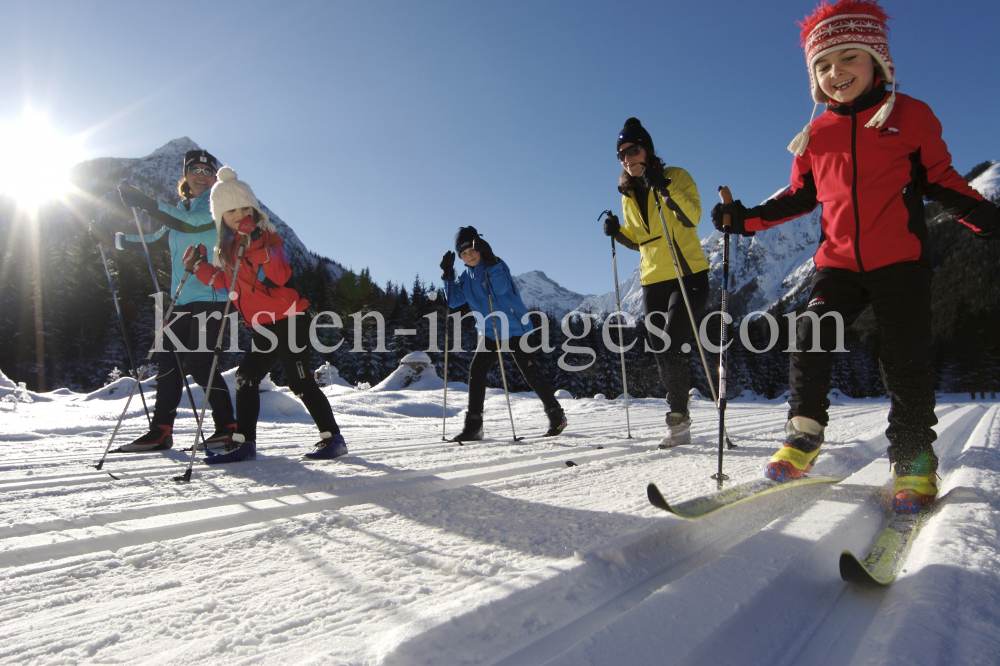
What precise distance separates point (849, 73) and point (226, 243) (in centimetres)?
322

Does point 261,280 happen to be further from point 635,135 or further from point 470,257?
point 635,135

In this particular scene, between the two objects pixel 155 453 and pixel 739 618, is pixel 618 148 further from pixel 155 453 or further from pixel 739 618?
pixel 155 453

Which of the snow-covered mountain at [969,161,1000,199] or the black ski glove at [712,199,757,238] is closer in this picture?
the black ski glove at [712,199,757,238]

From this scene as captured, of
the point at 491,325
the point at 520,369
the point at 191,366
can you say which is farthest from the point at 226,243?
the point at 520,369

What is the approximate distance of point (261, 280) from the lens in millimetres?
2910

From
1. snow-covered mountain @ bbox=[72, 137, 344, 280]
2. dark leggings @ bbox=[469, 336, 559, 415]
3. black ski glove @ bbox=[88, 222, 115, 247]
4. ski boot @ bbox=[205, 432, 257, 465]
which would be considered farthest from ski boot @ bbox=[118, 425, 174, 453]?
snow-covered mountain @ bbox=[72, 137, 344, 280]

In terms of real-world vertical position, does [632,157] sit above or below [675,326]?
above

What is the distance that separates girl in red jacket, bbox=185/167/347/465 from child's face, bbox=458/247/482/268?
1645 mm

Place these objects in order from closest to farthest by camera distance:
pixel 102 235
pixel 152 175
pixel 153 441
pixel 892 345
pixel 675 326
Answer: pixel 892 345 < pixel 153 441 < pixel 675 326 < pixel 102 235 < pixel 152 175

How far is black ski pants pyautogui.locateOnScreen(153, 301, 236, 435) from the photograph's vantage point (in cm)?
327

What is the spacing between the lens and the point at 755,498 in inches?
66.5

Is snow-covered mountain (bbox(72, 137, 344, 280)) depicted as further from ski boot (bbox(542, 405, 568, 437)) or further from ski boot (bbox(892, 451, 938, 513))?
ski boot (bbox(892, 451, 938, 513))

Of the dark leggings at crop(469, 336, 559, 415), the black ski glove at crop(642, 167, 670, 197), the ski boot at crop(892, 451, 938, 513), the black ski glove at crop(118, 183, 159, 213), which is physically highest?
the black ski glove at crop(642, 167, 670, 197)

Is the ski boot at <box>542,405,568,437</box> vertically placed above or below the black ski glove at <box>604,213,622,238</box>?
below
